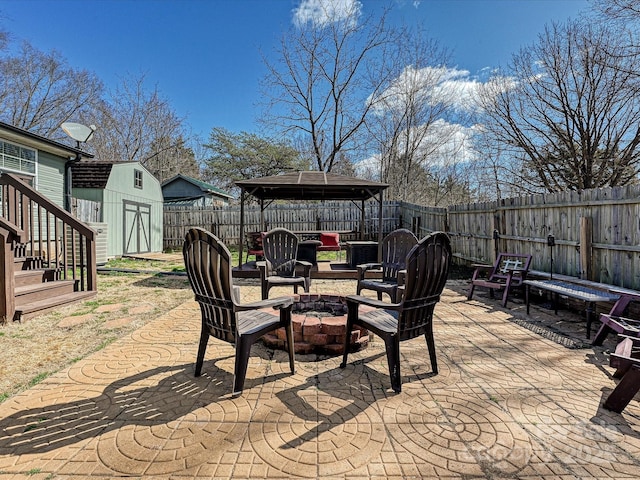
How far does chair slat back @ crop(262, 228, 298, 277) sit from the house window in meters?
7.00

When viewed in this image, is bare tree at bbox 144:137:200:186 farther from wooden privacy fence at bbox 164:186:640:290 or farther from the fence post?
the fence post

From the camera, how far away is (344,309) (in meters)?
3.50

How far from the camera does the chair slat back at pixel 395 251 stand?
174 inches

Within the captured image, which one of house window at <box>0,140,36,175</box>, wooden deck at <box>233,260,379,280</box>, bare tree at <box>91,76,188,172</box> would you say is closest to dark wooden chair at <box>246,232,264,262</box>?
wooden deck at <box>233,260,379,280</box>

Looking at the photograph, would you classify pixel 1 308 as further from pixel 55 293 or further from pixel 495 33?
pixel 495 33

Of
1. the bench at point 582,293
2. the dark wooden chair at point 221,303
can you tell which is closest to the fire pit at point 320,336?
the dark wooden chair at point 221,303

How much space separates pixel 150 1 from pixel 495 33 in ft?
37.2

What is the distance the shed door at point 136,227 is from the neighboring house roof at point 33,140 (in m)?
3.37

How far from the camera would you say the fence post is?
178 inches

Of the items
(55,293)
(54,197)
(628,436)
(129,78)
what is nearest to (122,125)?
(129,78)

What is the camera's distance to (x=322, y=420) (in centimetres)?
195

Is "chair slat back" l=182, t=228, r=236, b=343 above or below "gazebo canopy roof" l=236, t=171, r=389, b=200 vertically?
below

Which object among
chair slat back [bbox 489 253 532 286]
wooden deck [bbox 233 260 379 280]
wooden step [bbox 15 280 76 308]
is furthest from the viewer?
wooden deck [bbox 233 260 379 280]

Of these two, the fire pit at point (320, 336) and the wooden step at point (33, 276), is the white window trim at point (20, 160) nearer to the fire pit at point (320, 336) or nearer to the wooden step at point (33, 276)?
the wooden step at point (33, 276)
